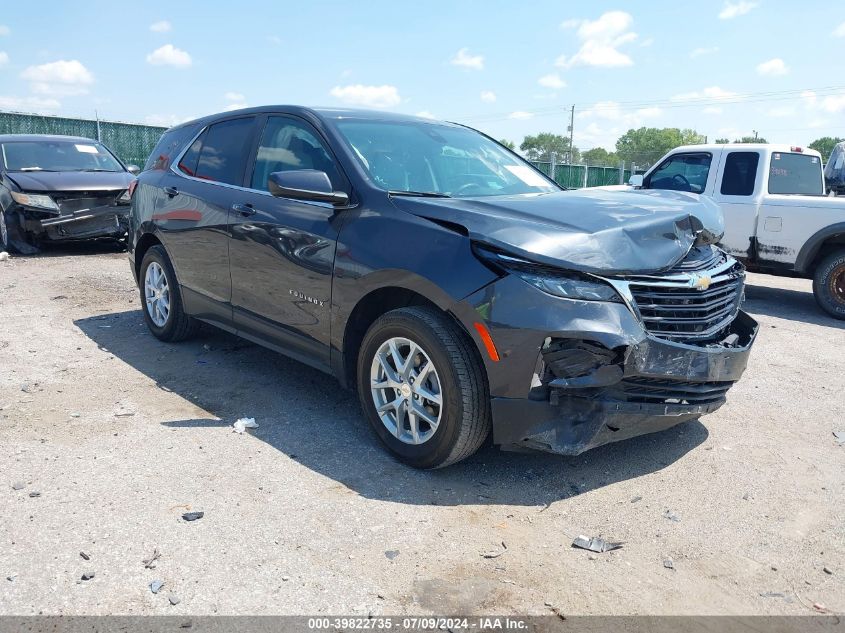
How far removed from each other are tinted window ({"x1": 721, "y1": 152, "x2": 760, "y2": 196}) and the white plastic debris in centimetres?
693

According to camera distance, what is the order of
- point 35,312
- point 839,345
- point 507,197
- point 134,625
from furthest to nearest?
1. point 35,312
2. point 839,345
3. point 507,197
4. point 134,625

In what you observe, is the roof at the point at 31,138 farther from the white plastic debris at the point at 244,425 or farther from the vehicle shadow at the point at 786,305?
the vehicle shadow at the point at 786,305

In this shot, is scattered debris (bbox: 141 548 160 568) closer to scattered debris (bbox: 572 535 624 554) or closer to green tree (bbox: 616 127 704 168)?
scattered debris (bbox: 572 535 624 554)

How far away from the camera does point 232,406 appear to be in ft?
15.5

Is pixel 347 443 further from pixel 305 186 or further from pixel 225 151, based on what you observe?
pixel 225 151

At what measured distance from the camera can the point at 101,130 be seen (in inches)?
894

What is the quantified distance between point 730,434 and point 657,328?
1380 millimetres

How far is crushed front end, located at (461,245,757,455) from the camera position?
3229 mm

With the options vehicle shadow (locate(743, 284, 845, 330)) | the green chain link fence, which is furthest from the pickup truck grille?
the green chain link fence

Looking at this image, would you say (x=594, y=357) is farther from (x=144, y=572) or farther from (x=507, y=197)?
(x=144, y=572)

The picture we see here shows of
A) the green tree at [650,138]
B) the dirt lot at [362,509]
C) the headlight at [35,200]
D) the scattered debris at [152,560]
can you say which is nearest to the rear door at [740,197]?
the dirt lot at [362,509]

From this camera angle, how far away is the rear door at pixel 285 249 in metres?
4.18

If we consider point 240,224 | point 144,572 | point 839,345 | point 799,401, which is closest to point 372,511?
point 144,572

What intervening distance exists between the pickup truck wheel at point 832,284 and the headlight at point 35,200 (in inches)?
403
